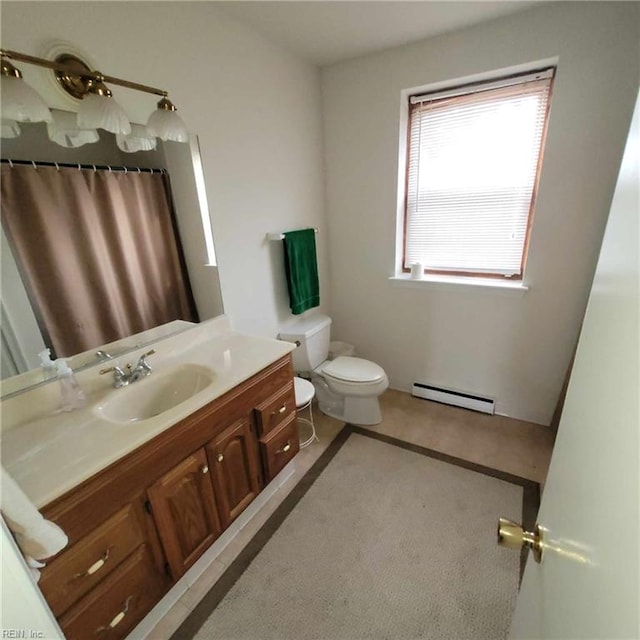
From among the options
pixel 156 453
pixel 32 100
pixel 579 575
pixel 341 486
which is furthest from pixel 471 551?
pixel 32 100

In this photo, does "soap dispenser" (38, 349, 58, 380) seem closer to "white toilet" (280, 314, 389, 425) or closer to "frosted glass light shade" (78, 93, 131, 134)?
"frosted glass light shade" (78, 93, 131, 134)

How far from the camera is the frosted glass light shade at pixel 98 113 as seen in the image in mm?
1058

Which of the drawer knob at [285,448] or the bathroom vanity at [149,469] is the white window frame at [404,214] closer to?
the bathroom vanity at [149,469]

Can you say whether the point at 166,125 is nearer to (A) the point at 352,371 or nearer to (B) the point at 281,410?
(B) the point at 281,410

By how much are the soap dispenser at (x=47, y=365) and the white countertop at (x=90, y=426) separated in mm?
37

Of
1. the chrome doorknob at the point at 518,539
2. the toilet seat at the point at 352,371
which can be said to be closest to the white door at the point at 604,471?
the chrome doorknob at the point at 518,539

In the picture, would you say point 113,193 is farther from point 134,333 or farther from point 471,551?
point 471,551

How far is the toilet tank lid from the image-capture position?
2.17 meters

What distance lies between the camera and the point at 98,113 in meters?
1.07

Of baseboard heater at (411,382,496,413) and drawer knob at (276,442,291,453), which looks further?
baseboard heater at (411,382,496,413)

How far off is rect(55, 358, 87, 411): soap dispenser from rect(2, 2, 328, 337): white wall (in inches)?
30.9

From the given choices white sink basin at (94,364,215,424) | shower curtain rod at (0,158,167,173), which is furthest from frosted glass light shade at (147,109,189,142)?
white sink basin at (94,364,215,424)

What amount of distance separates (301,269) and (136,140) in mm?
1160

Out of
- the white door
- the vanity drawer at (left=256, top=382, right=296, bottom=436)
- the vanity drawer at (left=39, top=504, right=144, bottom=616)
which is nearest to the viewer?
the white door
